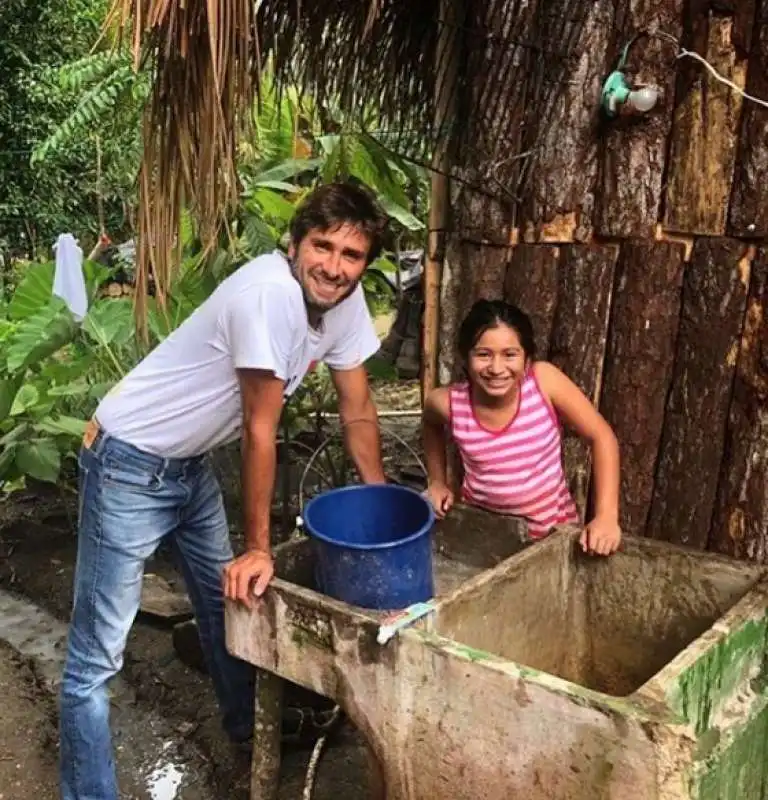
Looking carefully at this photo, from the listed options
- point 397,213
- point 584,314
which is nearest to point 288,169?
point 397,213

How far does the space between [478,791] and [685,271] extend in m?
1.52

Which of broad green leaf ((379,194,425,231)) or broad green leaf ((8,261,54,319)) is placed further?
broad green leaf ((379,194,425,231))

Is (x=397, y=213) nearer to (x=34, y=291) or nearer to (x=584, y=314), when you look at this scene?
(x=34, y=291)

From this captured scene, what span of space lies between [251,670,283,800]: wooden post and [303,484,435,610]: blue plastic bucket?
327mm

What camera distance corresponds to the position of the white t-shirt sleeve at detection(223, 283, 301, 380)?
2336 mm

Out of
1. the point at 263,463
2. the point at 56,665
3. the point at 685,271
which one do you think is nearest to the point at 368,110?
the point at 685,271

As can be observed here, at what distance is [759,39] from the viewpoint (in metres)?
2.54

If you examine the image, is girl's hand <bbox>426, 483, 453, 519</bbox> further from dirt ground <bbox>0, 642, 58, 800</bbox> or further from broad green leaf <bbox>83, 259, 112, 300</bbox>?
broad green leaf <bbox>83, 259, 112, 300</bbox>

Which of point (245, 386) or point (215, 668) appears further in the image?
point (215, 668)

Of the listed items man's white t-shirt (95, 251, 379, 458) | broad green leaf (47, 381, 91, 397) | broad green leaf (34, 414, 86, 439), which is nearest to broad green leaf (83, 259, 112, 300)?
broad green leaf (47, 381, 91, 397)

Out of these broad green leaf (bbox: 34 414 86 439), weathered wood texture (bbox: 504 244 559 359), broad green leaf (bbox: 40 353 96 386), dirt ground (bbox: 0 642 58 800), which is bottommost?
dirt ground (bbox: 0 642 58 800)

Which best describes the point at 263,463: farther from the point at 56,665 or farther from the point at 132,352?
the point at 132,352

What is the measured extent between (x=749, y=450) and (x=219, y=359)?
4.87 feet

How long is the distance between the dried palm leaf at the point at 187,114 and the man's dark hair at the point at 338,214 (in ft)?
1.22
